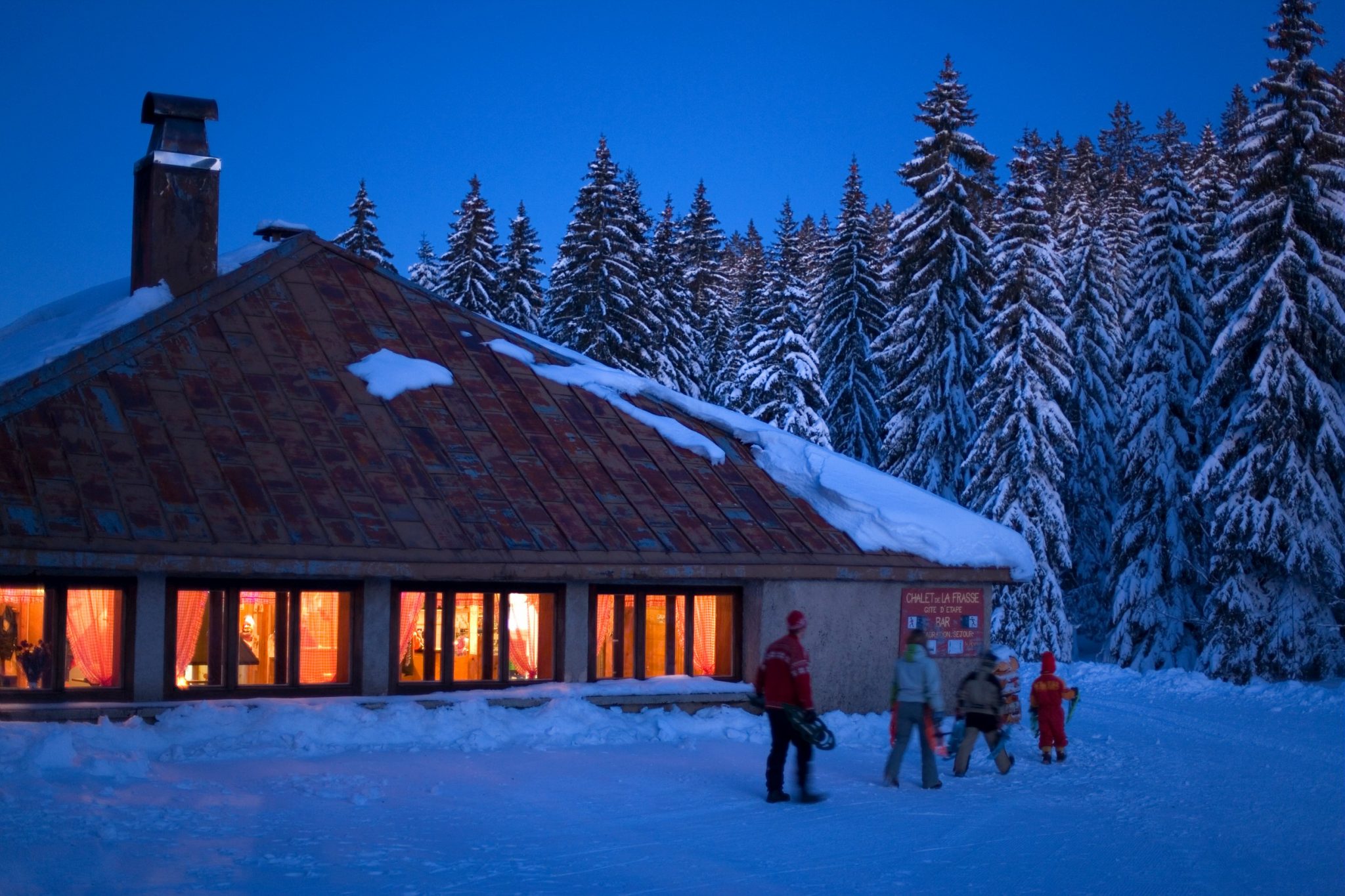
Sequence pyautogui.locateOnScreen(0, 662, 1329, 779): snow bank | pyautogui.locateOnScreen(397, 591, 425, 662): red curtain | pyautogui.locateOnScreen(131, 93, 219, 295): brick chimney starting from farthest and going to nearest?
pyautogui.locateOnScreen(131, 93, 219, 295): brick chimney
pyautogui.locateOnScreen(397, 591, 425, 662): red curtain
pyautogui.locateOnScreen(0, 662, 1329, 779): snow bank

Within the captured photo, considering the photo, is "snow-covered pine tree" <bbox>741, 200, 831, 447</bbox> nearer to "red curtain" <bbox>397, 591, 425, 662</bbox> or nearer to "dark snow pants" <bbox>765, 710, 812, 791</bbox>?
"red curtain" <bbox>397, 591, 425, 662</bbox>

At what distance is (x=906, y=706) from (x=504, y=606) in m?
6.99

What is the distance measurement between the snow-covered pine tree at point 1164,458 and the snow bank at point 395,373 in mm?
23041

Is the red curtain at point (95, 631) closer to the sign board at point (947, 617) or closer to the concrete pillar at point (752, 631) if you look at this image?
the concrete pillar at point (752, 631)

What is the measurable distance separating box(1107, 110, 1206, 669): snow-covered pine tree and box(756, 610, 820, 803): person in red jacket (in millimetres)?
25488

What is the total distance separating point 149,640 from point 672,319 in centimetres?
3479

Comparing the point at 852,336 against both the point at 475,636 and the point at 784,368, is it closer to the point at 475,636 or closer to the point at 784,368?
the point at 784,368

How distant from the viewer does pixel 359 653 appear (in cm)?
1648

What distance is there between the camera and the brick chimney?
65.9 feet

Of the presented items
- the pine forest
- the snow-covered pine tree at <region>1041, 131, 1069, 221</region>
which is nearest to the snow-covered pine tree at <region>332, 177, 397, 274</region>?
the pine forest

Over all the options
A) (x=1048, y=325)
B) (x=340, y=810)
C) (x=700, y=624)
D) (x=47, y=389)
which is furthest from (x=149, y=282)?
(x=1048, y=325)

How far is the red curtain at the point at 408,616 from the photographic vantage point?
55.8 ft

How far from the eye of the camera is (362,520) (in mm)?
16141

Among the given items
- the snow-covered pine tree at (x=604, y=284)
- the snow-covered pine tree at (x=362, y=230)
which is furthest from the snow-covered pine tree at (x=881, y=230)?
the snow-covered pine tree at (x=362, y=230)
